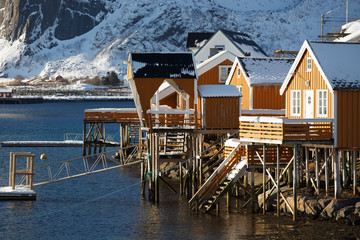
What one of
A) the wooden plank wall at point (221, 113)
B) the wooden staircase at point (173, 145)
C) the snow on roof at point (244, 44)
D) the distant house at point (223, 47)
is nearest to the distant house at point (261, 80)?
the wooden plank wall at point (221, 113)

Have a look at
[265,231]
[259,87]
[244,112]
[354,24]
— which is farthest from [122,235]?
[354,24]

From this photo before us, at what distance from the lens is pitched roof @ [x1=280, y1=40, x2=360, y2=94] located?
40.2 meters

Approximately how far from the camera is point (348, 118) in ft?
129

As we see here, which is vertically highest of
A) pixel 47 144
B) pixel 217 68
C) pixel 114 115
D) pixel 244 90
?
pixel 217 68

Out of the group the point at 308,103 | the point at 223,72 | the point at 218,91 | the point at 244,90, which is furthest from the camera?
the point at 223,72

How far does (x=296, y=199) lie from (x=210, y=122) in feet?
36.3

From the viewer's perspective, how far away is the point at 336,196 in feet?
126

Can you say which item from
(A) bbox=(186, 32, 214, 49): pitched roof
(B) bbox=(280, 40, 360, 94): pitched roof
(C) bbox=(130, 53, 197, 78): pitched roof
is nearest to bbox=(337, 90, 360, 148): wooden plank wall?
(B) bbox=(280, 40, 360, 94): pitched roof

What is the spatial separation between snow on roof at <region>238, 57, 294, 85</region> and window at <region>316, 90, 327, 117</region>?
1883cm

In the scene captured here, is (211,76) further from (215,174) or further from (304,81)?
(215,174)

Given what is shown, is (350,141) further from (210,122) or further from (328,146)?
(210,122)

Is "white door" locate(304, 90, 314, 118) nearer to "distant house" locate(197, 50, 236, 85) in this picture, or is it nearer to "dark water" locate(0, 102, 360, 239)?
"dark water" locate(0, 102, 360, 239)

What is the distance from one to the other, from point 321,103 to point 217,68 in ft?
98.9

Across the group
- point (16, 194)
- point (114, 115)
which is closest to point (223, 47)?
point (114, 115)
